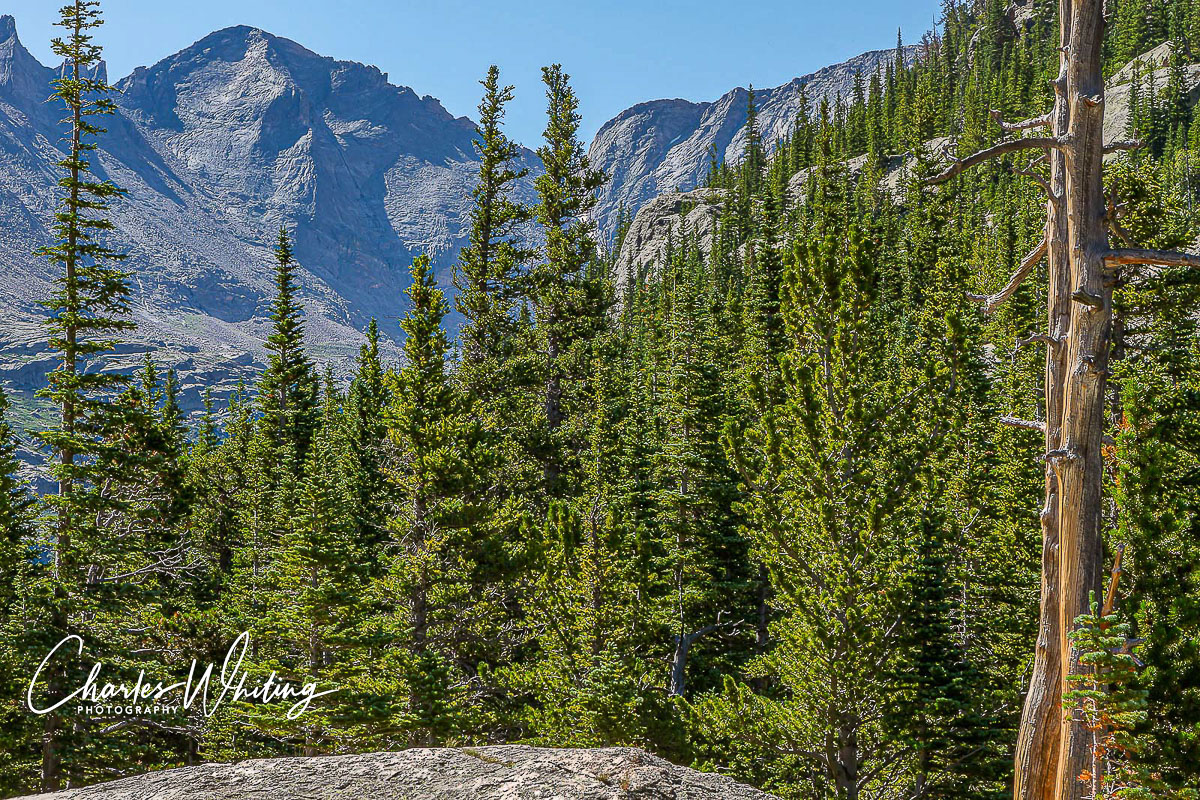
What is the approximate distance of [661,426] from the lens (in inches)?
1334

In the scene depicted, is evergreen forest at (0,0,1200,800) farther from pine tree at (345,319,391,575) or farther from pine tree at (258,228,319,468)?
pine tree at (258,228,319,468)

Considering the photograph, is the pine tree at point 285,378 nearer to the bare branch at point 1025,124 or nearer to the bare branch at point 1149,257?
the bare branch at point 1025,124

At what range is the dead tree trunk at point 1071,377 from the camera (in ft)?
23.3

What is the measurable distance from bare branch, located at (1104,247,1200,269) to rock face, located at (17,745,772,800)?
231 inches

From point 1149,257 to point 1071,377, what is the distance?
4.13 ft

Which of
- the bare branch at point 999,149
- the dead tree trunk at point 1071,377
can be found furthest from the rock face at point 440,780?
the bare branch at point 999,149

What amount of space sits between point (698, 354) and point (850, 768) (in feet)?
58.1

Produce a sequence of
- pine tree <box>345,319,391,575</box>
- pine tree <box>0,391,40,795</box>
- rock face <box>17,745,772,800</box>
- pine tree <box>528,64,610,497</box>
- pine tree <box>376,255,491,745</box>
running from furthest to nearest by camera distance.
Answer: pine tree <box>528,64,610,497</box> < pine tree <box>345,319,391,575</box> < pine tree <box>376,255,491,745</box> < pine tree <box>0,391,40,795</box> < rock face <box>17,745,772,800</box>

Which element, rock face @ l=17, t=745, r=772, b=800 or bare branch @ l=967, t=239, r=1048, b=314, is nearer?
rock face @ l=17, t=745, r=772, b=800

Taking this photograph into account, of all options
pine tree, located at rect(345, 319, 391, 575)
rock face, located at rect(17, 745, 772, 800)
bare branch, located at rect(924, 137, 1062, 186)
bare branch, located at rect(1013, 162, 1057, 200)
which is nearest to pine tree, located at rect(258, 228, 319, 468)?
pine tree, located at rect(345, 319, 391, 575)

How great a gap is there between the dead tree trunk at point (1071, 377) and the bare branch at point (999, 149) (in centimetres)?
2

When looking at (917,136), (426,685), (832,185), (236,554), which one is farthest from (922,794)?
(917,136)

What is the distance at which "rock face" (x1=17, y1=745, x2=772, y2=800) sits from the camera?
4781 mm

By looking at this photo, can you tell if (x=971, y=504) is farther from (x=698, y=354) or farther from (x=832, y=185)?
(x=832, y=185)
